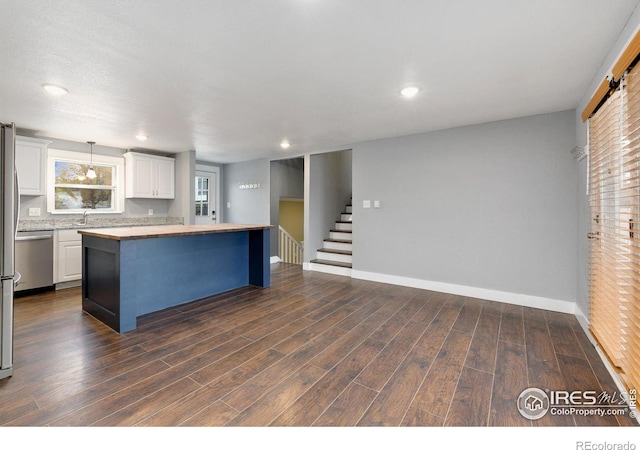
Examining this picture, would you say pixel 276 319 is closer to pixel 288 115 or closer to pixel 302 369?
pixel 302 369

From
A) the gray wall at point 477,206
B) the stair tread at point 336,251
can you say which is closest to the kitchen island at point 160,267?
the stair tread at point 336,251

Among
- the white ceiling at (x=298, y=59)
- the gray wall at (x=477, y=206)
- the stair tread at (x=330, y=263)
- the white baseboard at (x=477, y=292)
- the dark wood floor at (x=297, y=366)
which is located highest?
the white ceiling at (x=298, y=59)

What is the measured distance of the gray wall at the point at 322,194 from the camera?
19.1 feet

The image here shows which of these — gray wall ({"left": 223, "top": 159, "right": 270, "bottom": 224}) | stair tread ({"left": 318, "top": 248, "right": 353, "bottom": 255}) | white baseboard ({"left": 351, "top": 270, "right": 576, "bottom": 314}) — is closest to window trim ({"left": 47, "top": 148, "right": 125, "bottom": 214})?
gray wall ({"left": 223, "top": 159, "right": 270, "bottom": 224})

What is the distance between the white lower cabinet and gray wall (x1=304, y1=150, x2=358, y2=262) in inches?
144

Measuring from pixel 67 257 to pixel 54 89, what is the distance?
264cm

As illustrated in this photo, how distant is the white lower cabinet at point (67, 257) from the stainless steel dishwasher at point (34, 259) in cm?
7

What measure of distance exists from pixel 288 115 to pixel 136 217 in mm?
3958

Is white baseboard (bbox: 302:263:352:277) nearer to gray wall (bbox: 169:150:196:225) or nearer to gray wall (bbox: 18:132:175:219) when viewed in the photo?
gray wall (bbox: 169:150:196:225)

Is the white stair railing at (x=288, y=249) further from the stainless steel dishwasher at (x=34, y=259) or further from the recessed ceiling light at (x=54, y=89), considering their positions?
the recessed ceiling light at (x=54, y=89)

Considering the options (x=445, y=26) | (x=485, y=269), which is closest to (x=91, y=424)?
(x=445, y=26)

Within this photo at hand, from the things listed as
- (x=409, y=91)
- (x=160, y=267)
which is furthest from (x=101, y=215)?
(x=409, y=91)

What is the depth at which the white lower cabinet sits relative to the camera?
14.1 ft

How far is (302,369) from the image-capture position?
7.03ft
